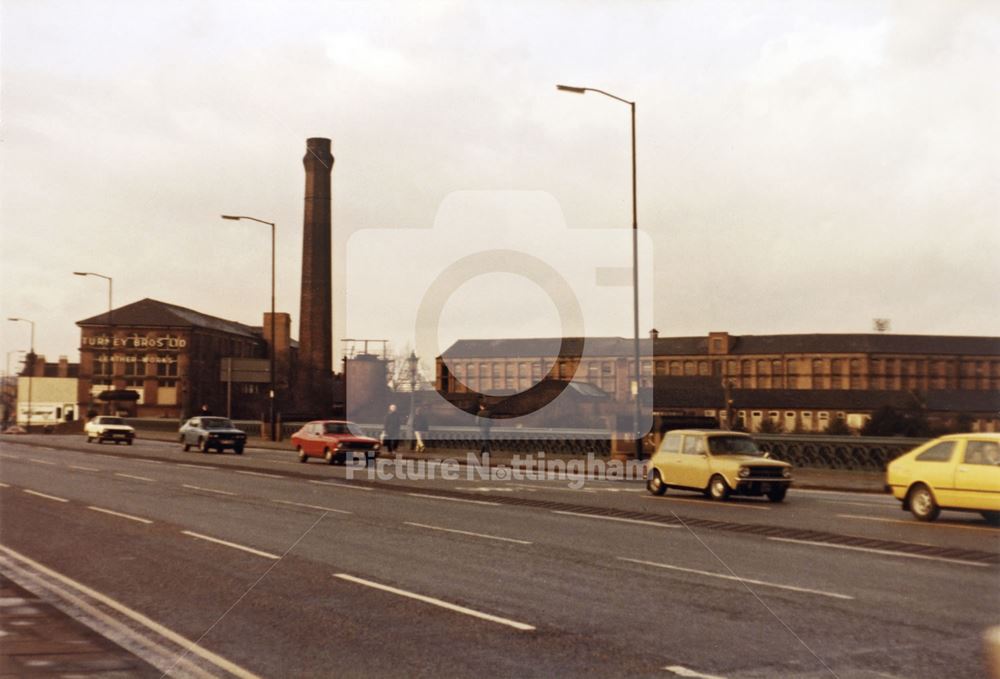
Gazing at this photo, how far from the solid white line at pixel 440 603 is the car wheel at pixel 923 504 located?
1102cm

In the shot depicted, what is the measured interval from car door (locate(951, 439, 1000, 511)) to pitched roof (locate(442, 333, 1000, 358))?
123 m

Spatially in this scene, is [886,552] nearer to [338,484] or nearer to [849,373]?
[338,484]

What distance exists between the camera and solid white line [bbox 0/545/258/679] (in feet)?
22.6

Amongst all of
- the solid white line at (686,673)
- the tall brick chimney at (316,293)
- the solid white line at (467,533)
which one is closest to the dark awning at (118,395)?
the tall brick chimney at (316,293)

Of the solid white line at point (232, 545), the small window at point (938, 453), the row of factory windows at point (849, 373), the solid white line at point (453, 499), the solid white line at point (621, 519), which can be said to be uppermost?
the row of factory windows at point (849, 373)

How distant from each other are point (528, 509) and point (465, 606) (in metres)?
9.73

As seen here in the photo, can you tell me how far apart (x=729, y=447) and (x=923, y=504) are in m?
5.05

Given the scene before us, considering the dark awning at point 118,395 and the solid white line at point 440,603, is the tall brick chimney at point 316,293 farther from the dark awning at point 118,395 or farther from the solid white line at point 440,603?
the solid white line at point 440,603

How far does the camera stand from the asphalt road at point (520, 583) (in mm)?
7172

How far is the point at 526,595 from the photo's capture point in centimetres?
963

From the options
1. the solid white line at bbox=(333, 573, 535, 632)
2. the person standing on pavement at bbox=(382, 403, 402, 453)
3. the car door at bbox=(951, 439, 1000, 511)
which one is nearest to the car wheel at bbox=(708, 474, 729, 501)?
the car door at bbox=(951, 439, 1000, 511)

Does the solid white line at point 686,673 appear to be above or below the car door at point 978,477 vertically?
below

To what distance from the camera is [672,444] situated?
22.4m

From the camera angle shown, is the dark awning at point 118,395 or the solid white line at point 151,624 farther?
the dark awning at point 118,395
